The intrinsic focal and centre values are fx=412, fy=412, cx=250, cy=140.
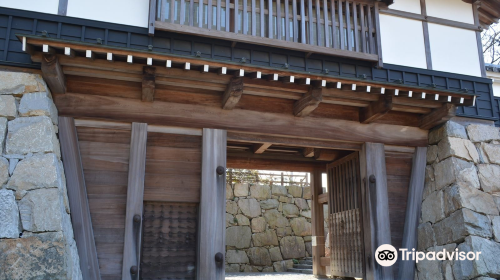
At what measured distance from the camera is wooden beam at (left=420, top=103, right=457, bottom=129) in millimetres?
6756

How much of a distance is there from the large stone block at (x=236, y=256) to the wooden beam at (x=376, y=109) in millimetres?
7121

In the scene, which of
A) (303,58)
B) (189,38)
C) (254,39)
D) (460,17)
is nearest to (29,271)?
(189,38)

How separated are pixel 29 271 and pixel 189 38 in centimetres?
380

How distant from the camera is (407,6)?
784cm

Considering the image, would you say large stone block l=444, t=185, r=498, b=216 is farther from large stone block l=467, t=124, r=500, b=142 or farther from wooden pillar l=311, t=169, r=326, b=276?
wooden pillar l=311, t=169, r=326, b=276

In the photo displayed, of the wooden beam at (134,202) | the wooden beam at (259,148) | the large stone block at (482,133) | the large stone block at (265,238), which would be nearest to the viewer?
the wooden beam at (134,202)

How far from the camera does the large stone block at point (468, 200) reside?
6.47 m

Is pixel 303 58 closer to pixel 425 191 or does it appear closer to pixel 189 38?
pixel 189 38

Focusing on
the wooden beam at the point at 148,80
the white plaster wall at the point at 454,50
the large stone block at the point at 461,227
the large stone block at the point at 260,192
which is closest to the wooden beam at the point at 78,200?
the wooden beam at the point at 148,80

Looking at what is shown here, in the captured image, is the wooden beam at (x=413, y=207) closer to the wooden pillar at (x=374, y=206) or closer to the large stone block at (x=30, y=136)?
the wooden pillar at (x=374, y=206)

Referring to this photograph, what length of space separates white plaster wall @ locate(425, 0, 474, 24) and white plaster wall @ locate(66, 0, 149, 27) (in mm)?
5413

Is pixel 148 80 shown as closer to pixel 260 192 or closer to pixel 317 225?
pixel 317 225

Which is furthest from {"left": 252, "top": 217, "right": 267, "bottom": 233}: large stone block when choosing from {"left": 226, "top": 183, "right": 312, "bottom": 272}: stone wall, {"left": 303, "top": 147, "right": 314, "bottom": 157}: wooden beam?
{"left": 303, "top": 147, "right": 314, "bottom": 157}: wooden beam

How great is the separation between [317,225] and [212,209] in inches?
179
